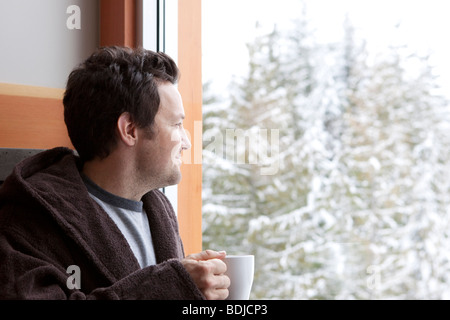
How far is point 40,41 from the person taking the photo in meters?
1.33

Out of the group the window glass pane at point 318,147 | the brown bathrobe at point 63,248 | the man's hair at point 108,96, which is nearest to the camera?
the brown bathrobe at point 63,248

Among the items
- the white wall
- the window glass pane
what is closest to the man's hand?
the white wall

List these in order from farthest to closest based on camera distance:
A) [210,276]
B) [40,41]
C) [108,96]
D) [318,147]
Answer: [318,147]
[40,41]
[108,96]
[210,276]

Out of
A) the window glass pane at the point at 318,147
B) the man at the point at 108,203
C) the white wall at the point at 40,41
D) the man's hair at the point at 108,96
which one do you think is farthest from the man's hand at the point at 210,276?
the window glass pane at the point at 318,147

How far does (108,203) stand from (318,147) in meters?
1.79

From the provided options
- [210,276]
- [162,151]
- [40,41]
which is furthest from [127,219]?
[40,41]

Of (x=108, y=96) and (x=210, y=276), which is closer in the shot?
(x=210, y=276)

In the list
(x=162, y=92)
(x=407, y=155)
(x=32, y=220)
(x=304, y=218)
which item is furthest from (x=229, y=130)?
(x=32, y=220)

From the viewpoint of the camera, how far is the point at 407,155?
7.24 feet

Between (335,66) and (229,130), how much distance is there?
646 mm

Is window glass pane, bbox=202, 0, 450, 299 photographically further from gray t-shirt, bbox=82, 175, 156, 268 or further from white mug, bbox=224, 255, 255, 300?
white mug, bbox=224, 255, 255, 300

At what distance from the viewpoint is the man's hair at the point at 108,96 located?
1.05 metres

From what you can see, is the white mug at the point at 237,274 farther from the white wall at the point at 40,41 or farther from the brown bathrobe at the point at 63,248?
the white wall at the point at 40,41

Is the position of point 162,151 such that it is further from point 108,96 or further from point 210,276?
point 210,276
